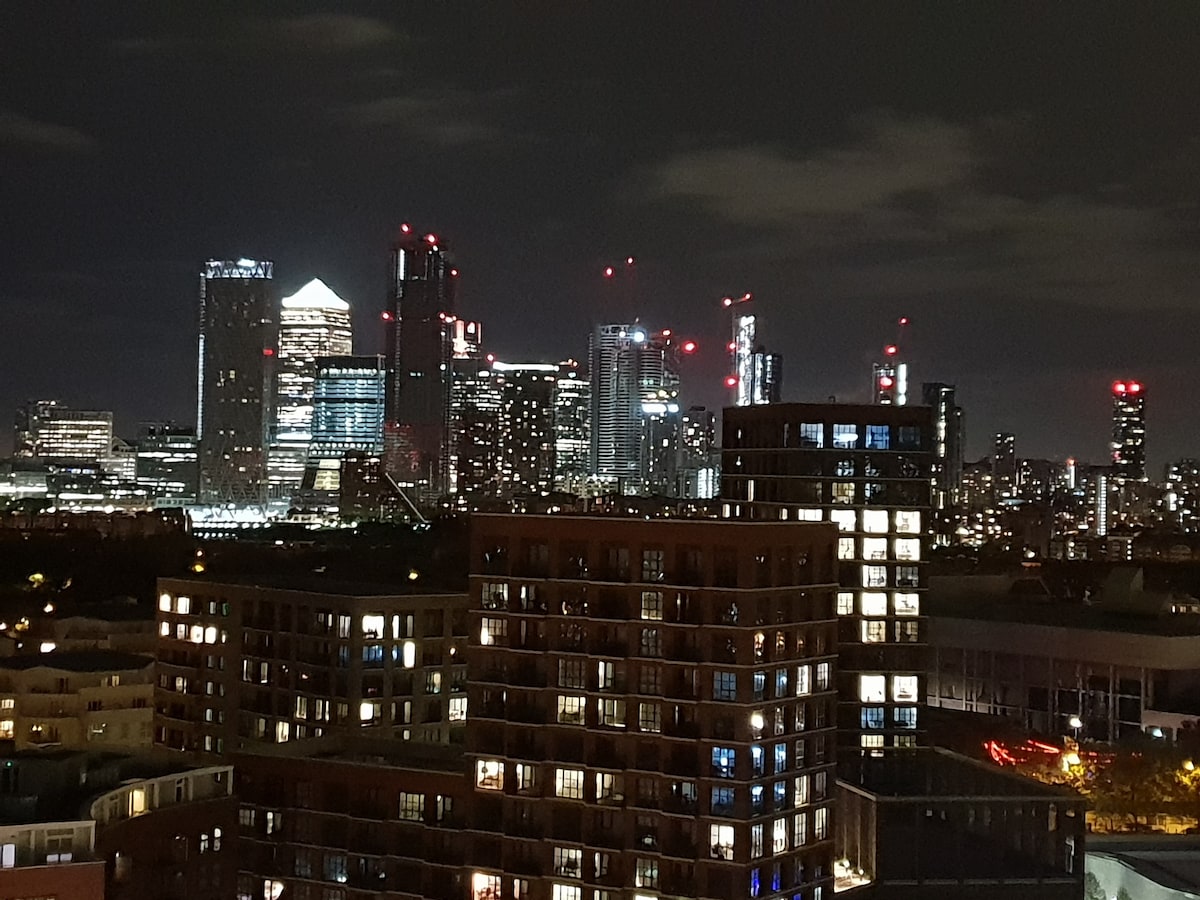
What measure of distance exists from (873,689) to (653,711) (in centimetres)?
812

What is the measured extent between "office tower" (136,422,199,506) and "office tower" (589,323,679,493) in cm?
4964

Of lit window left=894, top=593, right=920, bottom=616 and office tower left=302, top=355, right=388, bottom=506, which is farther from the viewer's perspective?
office tower left=302, top=355, right=388, bottom=506

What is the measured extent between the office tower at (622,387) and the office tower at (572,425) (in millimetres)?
1443

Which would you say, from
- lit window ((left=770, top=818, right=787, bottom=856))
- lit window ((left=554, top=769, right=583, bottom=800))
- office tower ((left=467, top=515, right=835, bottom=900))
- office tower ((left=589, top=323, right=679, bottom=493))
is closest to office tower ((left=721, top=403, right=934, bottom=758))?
office tower ((left=467, top=515, right=835, bottom=900))

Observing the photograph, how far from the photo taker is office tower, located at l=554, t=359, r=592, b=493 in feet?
514

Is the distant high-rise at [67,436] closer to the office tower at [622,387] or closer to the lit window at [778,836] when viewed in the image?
the office tower at [622,387]

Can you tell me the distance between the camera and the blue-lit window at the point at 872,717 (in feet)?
92.6

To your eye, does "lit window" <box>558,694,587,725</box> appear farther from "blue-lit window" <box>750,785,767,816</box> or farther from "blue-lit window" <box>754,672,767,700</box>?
"blue-lit window" <box>750,785,767,816</box>

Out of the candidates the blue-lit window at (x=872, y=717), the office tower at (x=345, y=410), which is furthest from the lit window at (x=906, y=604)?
the office tower at (x=345, y=410)

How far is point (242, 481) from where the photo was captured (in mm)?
155125

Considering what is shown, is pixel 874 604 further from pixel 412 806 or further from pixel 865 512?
pixel 412 806

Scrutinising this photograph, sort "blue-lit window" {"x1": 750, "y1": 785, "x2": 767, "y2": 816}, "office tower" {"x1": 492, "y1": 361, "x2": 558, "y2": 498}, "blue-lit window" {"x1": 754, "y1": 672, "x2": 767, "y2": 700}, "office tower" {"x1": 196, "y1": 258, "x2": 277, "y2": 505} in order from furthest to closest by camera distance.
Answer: "office tower" {"x1": 492, "y1": 361, "x2": 558, "y2": 498}
"office tower" {"x1": 196, "y1": 258, "x2": 277, "y2": 505}
"blue-lit window" {"x1": 754, "y1": 672, "x2": 767, "y2": 700}
"blue-lit window" {"x1": 750, "y1": 785, "x2": 767, "y2": 816}

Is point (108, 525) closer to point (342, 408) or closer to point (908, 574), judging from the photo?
point (342, 408)

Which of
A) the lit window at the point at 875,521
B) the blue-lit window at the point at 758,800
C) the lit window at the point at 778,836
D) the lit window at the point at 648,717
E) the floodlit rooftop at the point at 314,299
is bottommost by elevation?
the lit window at the point at 778,836
